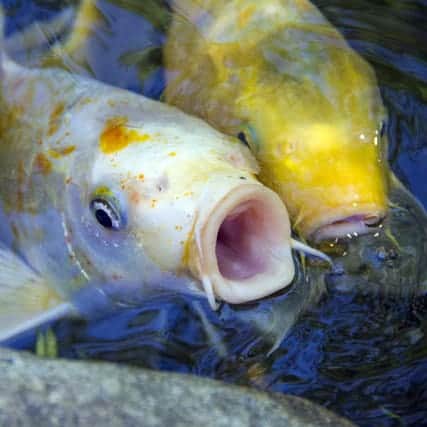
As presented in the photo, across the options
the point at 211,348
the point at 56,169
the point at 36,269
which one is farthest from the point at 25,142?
the point at 211,348

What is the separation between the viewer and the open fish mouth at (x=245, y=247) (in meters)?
2.95

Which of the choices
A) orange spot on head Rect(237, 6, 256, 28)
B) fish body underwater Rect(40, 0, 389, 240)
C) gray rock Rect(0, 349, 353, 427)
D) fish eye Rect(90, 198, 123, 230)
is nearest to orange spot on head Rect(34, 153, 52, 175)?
fish eye Rect(90, 198, 123, 230)

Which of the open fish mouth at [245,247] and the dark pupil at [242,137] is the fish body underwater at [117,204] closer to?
the open fish mouth at [245,247]

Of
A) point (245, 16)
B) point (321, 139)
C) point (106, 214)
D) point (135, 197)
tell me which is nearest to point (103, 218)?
point (106, 214)

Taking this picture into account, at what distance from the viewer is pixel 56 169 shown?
355cm

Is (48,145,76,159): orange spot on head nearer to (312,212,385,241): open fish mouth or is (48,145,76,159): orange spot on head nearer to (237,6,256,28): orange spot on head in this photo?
(312,212,385,241): open fish mouth

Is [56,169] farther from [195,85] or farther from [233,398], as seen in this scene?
[233,398]

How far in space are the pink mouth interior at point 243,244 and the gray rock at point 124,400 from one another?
1.40ft

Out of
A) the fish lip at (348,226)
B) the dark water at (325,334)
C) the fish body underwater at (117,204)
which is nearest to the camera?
the fish body underwater at (117,204)

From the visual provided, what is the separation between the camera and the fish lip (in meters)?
3.41

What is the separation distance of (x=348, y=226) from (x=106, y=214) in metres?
0.96

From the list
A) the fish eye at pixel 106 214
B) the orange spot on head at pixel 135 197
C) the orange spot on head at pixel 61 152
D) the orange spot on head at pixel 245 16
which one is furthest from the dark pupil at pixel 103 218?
the orange spot on head at pixel 245 16

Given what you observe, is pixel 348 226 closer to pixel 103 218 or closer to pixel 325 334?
pixel 325 334

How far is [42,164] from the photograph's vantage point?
362 cm
